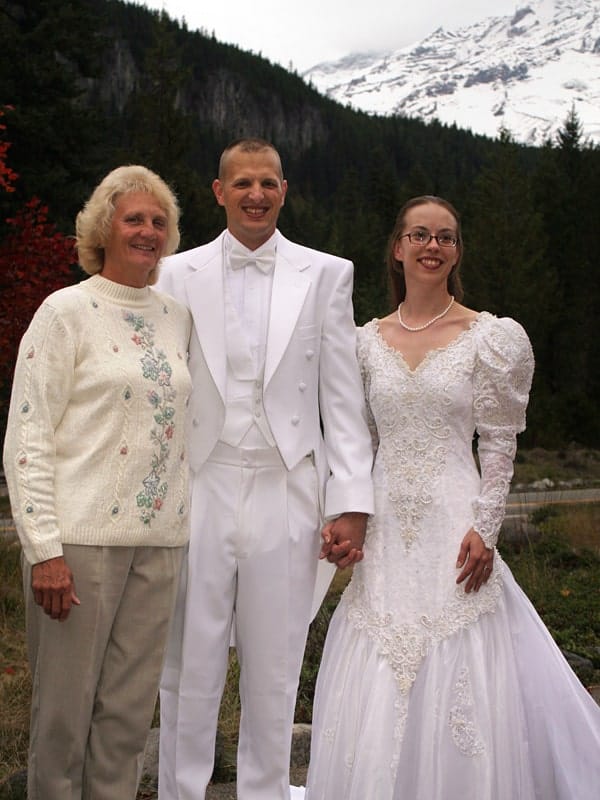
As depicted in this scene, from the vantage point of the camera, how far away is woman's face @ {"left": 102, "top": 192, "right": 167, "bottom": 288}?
123 inches

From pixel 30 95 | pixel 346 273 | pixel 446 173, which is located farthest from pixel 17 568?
pixel 446 173

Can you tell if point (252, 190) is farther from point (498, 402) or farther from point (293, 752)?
point (293, 752)

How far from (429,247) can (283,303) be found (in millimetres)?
591

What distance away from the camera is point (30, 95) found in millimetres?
18922

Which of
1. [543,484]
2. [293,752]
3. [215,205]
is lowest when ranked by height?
[293,752]

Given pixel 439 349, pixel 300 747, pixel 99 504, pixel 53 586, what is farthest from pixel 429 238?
pixel 300 747

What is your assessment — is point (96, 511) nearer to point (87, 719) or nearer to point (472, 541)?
point (87, 719)

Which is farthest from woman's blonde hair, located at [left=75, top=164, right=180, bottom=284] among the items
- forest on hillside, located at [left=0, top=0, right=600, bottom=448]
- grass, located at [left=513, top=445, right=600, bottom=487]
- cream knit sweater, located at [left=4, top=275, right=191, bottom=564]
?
grass, located at [left=513, top=445, right=600, bottom=487]

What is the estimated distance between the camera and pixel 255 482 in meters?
3.48

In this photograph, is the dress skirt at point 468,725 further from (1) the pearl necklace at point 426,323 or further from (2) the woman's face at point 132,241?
(2) the woman's face at point 132,241

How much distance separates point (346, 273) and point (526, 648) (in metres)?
1.56

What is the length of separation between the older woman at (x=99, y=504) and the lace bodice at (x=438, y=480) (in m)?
0.77

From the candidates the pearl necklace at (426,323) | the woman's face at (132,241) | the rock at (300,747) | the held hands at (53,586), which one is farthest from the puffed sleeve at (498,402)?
the rock at (300,747)

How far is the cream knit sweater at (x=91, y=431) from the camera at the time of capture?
2.85 metres
